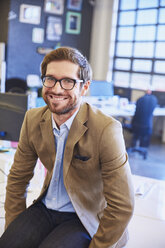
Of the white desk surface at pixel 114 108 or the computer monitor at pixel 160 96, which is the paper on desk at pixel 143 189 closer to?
the white desk surface at pixel 114 108

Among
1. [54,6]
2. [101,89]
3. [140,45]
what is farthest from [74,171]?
[54,6]

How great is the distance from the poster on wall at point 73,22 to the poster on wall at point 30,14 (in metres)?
0.80

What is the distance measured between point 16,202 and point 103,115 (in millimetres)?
580

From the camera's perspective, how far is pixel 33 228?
137cm

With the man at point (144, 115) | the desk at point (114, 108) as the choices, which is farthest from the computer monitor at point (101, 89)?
the man at point (144, 115)

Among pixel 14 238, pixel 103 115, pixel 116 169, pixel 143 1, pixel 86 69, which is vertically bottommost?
pixel 14 238

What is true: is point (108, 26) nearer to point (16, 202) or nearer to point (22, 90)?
point (22, 90)

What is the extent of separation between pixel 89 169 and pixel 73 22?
23.9 feet

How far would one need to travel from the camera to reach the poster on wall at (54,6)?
7648 mm

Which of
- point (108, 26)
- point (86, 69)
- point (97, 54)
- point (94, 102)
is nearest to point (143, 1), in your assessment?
point (108, 26)

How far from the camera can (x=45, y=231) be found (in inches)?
54.7

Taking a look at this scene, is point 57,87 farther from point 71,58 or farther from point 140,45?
point 140,45

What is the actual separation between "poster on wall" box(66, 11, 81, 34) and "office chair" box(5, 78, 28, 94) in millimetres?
1772

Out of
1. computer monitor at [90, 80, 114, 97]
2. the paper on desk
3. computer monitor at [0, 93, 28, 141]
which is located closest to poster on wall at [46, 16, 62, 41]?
computer monitor at [90, 80, 114, 97]
